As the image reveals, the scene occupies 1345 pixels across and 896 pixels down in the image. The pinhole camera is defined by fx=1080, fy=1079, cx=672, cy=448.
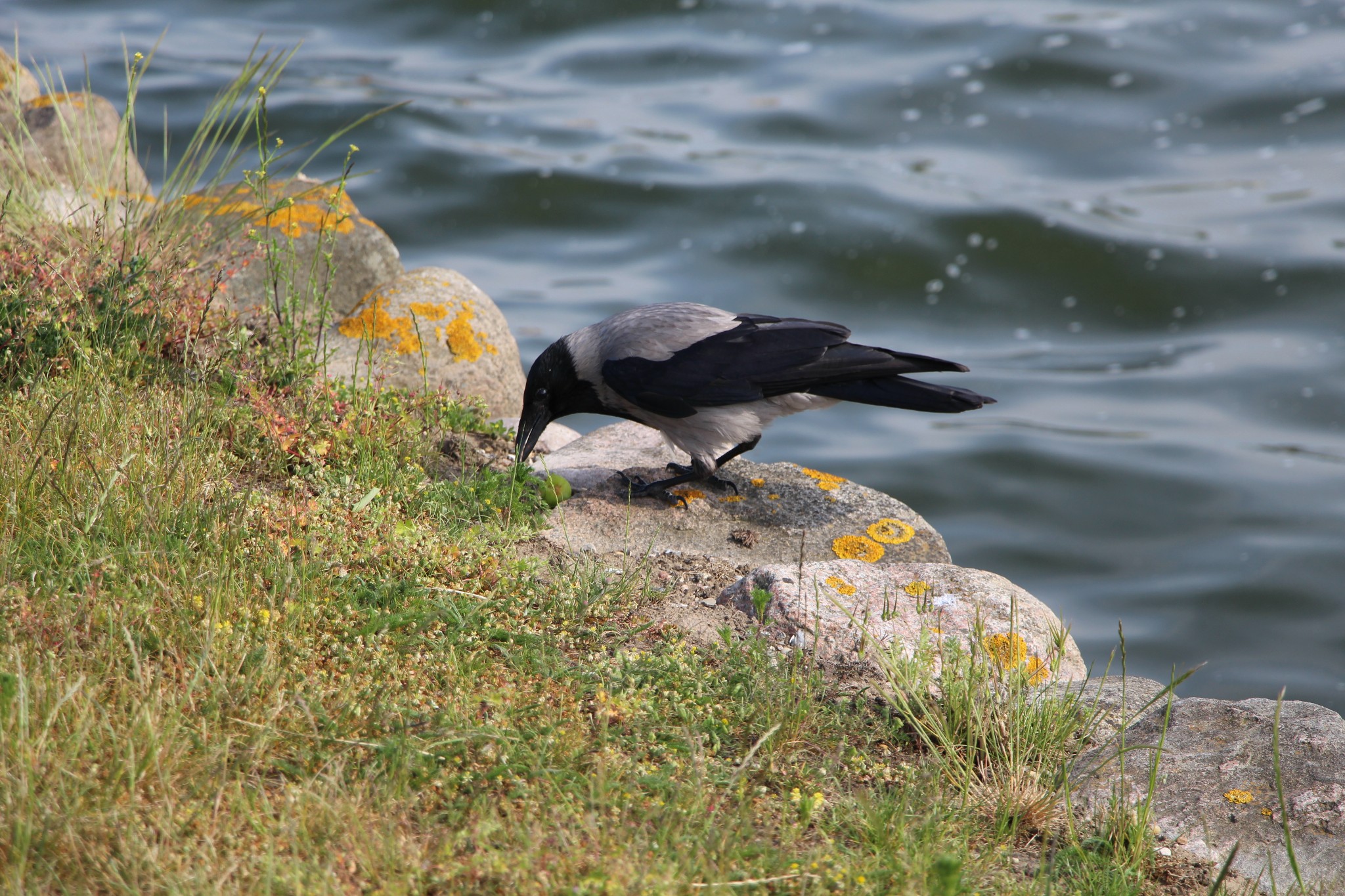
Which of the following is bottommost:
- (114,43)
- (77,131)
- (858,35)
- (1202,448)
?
(1202,448)

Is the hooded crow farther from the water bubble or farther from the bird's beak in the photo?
the water bubble

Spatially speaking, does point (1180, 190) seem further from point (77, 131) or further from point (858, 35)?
point (77, 131)

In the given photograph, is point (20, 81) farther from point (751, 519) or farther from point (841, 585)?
point (841, 585)

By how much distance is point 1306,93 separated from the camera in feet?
44.2

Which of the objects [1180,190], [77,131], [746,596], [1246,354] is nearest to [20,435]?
[746,596]

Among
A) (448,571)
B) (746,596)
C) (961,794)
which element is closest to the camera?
(961,794)

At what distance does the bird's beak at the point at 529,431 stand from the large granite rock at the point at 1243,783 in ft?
8.66

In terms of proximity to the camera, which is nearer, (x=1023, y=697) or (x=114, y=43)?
(x=1023, y=697)

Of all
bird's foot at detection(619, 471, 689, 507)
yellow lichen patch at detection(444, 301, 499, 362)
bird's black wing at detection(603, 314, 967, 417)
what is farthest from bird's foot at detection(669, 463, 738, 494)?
yellow lichen patch at detection(444, 301, 499, 362)

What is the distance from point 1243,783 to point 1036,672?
2.06 ft

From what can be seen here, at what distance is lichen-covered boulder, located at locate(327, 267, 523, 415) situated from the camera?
5.62 meters

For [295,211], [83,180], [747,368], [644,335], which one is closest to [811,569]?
[747,368]

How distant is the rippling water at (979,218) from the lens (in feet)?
28.0

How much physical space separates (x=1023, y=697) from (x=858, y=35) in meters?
14.9
